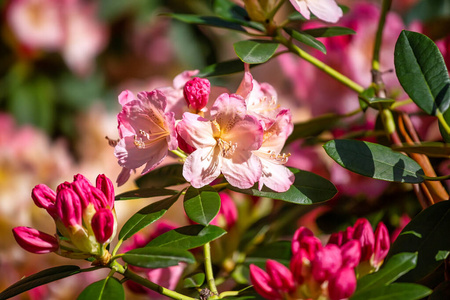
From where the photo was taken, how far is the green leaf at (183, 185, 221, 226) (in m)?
0.56

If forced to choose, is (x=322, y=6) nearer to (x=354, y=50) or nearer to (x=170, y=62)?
(x=354, y=50)

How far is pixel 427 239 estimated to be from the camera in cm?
56

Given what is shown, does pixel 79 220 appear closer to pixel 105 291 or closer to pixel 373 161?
pixel 105 291

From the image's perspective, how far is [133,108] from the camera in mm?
638

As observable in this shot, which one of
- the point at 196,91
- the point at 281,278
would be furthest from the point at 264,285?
the point at 196,91

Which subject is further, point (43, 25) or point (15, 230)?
point (43, 25)

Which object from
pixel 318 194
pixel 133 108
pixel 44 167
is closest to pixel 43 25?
pixel 44 167

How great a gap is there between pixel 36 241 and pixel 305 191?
0.96 ft

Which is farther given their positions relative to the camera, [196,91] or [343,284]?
[196,91]

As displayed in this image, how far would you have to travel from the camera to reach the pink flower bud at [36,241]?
23.0 inches

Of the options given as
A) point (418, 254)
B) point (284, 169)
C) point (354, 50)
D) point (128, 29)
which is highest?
point (128, 29)

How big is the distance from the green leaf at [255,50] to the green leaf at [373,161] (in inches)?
5.9

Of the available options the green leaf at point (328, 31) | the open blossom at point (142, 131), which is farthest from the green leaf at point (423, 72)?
the open blossom at point (142, 131)

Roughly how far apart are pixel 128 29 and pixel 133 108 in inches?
59.4
